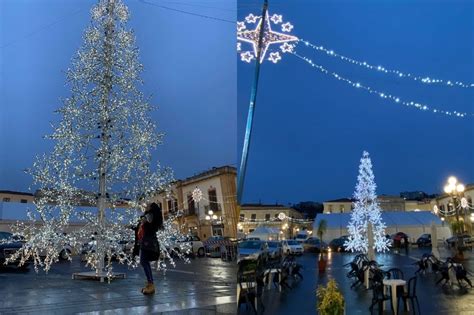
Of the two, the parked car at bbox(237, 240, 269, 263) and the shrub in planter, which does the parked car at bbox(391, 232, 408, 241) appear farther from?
the shrub in planter

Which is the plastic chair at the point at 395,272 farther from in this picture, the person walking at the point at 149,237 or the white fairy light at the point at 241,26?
the white fairy light at the point at 241,26

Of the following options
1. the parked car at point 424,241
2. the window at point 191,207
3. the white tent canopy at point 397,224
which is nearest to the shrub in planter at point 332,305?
the white tent canopy at point 397,224

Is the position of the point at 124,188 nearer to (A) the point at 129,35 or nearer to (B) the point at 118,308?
(A) the point at 129,35

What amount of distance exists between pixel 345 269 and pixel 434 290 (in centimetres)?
679

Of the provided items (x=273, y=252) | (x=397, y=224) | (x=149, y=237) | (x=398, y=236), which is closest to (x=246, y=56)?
(x=149, y=237)

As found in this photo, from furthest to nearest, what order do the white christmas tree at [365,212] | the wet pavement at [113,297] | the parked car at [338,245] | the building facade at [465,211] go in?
the building facade at [465,211], the parked car at [338,245], the white christmas tree at [365,212], the wet pavement at [113,297]

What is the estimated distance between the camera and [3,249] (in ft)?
47.7

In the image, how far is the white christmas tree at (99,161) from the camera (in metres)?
10.6

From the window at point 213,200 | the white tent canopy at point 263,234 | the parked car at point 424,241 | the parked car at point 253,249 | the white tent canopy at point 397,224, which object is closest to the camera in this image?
the parked car at point 253,249

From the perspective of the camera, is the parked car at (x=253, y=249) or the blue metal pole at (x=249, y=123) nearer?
the blue metal pole at (x=249, y=123)

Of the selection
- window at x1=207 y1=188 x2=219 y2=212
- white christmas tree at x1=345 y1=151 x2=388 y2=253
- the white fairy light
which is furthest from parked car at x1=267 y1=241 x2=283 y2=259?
window at x1=207 y1=188 x2=219 y2=212

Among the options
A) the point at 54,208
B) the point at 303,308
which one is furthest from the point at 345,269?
the point at 54,208

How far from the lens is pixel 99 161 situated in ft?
35.6

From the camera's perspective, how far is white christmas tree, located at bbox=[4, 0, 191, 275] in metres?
10.6
